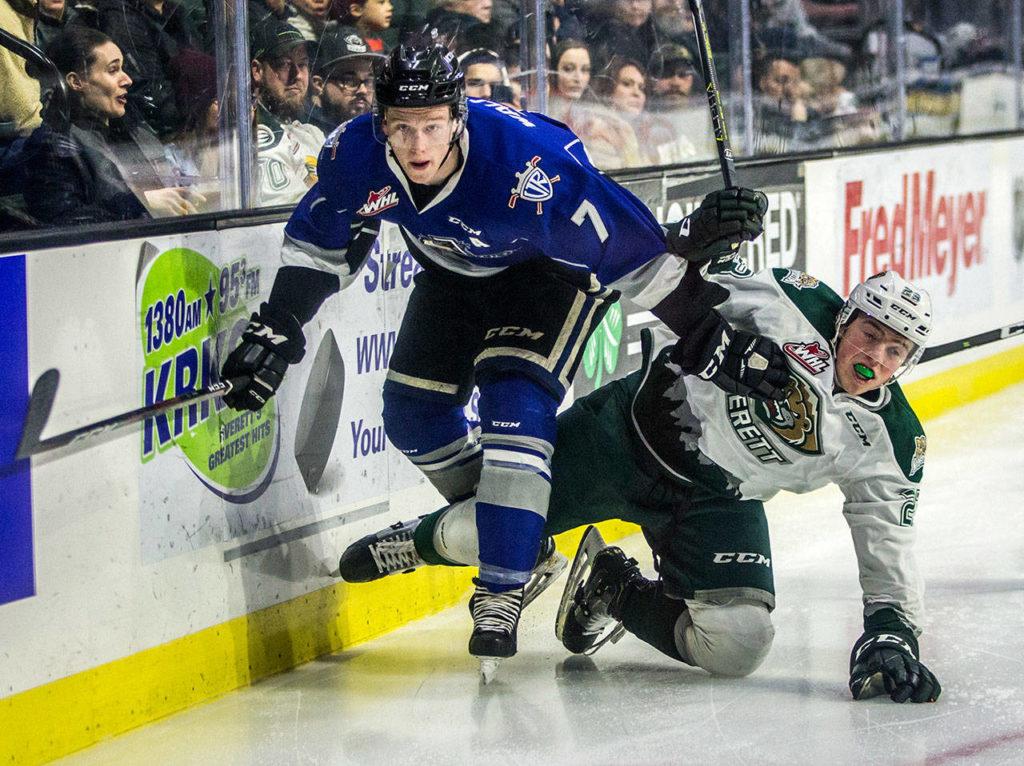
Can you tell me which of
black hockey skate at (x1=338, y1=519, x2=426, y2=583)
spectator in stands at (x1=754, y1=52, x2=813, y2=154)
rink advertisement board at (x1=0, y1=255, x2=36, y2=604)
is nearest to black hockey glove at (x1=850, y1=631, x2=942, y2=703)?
black hockey skate at (x1=338, y1=519, x2=426, y2=583)

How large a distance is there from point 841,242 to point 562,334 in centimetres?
268

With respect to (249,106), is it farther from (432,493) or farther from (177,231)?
(432,493)

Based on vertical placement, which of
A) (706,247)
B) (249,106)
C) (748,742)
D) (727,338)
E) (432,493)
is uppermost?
(249,106)

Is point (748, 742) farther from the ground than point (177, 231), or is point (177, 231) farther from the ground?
point (177, 231)

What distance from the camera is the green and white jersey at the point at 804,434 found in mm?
2830

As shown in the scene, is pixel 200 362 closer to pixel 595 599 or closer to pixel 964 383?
pixel 595 599

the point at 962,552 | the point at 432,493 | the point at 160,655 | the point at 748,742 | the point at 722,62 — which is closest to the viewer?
the point at 748,742

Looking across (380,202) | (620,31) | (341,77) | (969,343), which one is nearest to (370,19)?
(341,77)

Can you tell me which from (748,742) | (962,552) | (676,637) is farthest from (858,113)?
(748,742)

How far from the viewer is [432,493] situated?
3641 mm

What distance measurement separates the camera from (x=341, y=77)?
11.6 ft

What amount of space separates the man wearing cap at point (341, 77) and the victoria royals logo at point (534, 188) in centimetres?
90

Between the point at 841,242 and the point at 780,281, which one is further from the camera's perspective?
the point at 841,242

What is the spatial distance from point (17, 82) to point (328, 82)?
960 mm
